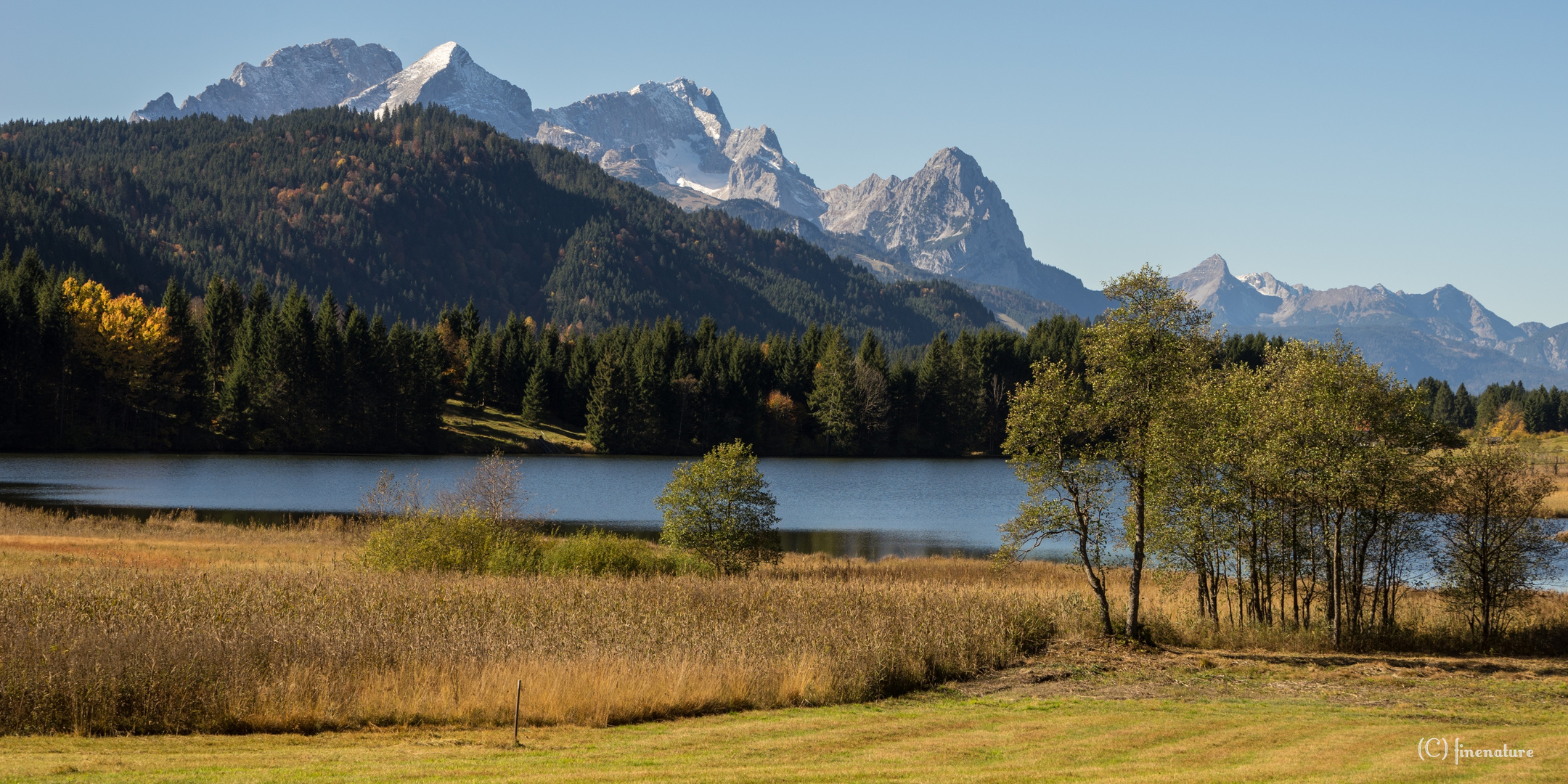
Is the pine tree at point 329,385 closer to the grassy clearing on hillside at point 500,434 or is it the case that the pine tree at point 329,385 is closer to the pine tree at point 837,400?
the grassy clearing on hillside at point 500,434

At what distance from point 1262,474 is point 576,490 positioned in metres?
61.5

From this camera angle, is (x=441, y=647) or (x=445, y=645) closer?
(x=441, y=647)

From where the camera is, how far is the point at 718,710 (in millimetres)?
19391

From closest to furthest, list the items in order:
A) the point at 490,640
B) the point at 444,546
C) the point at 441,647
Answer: the point at 441,647 < the point at 490,640 < the point at 444,546

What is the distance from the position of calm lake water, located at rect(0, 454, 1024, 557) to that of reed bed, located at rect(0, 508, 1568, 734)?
26.2 metres

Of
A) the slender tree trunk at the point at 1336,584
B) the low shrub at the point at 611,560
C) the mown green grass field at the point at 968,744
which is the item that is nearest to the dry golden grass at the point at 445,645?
the mown green grass field at the point at 968,744

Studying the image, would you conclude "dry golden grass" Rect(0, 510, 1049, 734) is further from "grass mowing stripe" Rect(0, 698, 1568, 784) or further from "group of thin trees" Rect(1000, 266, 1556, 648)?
"group of thin trees" Rect(1000, 266, 1556, 648)

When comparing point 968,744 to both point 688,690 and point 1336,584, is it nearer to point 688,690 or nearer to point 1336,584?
point 688,690

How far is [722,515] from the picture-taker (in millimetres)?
41125

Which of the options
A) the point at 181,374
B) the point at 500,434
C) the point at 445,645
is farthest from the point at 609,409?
the point at 445,645

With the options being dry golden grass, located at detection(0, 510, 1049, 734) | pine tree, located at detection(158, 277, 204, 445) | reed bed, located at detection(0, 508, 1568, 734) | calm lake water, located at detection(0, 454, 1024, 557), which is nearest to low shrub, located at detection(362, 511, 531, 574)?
reed bed, located at detection(0, 508, 1568, 734)

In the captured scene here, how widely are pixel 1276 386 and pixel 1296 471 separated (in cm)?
299

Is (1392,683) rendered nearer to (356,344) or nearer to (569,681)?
(569,681)

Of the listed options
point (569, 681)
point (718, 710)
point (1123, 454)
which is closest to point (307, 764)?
point (569, 681)
